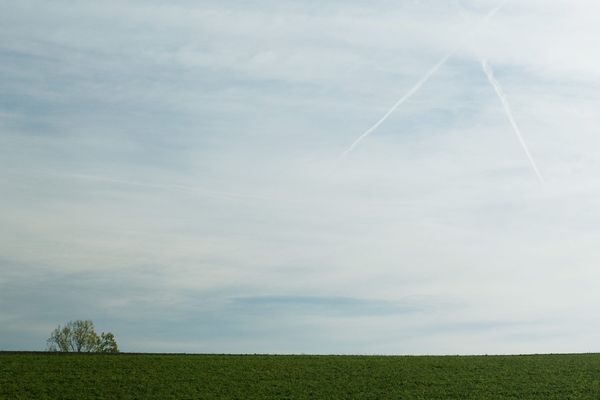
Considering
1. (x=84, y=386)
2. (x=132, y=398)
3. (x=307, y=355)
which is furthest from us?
(x=307, y=355)

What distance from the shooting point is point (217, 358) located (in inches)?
1709

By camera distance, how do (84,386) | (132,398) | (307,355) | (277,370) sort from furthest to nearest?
1. (307,355)
2. (277,370)
3. (84,386)
4. (132,398)

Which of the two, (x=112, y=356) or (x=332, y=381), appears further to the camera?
(x=112, y=356)

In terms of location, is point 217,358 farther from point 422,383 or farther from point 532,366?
point 532,366

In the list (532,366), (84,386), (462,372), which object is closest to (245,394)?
(84,386)

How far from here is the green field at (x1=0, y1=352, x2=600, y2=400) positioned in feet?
111

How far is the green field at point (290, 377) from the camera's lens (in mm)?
33781

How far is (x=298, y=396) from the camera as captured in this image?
33.2m

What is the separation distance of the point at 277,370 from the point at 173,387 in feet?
22.4

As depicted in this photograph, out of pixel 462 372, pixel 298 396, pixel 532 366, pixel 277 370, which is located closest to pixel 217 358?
pixel 277 370

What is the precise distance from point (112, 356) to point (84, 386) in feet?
28.7

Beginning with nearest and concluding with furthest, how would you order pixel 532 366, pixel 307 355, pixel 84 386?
pixel 84 386 → pixel 532 366 → pixel 307 355

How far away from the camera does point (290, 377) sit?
123ft

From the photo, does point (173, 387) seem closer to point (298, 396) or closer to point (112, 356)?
point (298, 396)
